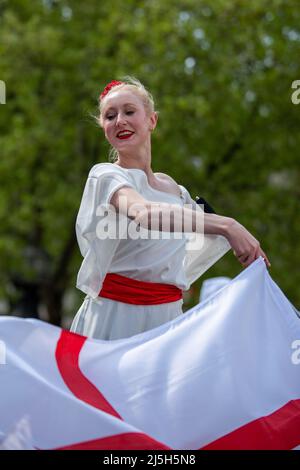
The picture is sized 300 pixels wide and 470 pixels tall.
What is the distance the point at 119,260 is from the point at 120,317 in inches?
8.5

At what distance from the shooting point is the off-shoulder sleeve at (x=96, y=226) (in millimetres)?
3146

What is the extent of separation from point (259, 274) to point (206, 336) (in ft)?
1.06

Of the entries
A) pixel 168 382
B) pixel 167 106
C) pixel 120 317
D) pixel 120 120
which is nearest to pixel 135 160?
pixel 120 120

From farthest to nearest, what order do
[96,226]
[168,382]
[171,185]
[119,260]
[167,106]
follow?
[167,106] < [171,185] < [119,260] < [96,226] < [168,382]

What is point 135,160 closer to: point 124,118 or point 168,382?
point 124,118

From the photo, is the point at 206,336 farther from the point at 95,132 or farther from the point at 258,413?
the point at 95,132

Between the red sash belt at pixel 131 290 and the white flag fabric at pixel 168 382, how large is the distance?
0.22m

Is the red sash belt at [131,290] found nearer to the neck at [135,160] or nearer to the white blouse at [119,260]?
the white blouse at [119,260]

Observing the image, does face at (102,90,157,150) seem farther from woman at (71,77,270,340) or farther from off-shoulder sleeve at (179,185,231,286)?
off-shoulder sleeve at (179,185,231,286)

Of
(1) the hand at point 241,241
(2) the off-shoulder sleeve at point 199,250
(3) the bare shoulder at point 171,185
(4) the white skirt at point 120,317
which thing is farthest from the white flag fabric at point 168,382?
(3) the bare shoulder at point 171,185

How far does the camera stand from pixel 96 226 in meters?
3.17

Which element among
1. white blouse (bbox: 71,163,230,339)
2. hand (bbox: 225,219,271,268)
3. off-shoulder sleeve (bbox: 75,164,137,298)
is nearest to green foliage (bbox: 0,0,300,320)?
white blouse (bbox: 71,163,230,339)

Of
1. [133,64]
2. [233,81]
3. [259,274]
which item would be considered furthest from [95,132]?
[259,274]

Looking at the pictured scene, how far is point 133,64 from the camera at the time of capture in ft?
A: 38.4
